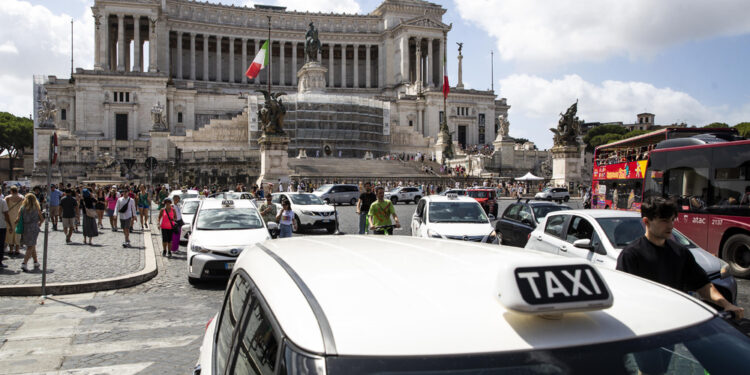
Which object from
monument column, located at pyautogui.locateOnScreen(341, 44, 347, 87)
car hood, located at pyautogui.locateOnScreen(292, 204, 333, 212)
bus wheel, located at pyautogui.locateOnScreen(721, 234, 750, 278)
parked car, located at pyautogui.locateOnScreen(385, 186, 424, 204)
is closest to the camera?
bus wheel, located at pyautogui.locateOnScreen(721, 234, 750, 278)

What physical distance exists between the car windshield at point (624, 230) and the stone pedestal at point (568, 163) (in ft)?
108

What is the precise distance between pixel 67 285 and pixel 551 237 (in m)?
8.11

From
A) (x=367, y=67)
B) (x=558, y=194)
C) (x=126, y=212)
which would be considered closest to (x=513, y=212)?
(x=126, y=212)

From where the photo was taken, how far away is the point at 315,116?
65812 millimetres

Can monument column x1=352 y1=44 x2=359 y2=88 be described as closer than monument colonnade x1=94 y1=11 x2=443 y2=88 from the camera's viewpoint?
No

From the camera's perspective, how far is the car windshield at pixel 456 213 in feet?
42.0

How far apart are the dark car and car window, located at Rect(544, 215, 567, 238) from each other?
335 centimetres

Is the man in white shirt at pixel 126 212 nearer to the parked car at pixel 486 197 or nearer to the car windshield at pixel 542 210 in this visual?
the car windshield at pixel 542 210

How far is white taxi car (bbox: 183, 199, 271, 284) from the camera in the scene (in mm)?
10305

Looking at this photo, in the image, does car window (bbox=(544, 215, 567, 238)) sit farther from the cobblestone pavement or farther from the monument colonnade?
the monument colonnade

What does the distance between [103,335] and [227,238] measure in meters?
4.20

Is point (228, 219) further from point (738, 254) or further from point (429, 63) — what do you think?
point (429, 63)

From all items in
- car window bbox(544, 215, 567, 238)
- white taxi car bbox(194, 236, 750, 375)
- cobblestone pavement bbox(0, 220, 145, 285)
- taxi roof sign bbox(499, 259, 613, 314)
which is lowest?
cobblestone pavement bbox(0, 220, 145, 285)

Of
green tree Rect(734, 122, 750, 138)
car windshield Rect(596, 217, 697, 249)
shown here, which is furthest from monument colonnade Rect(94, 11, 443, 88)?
car windshield Rect(596, 217, 697, 249)
